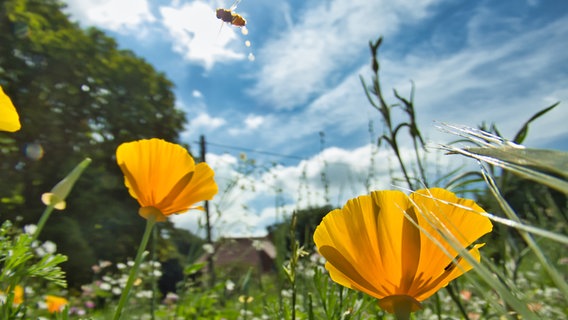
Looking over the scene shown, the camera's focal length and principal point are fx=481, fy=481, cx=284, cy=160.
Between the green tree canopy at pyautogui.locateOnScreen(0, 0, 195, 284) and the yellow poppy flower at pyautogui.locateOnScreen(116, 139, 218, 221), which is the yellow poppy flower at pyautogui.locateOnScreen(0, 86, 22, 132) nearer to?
the yellow poppy flower at pyautogui.locateOnScreen(116, 139, 218, 221)

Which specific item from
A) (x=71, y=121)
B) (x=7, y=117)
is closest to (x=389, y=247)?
(x=7, y=117)

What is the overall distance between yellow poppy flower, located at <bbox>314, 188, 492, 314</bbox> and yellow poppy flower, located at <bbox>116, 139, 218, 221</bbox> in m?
0.43

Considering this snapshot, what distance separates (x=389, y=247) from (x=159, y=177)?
0.53 meters

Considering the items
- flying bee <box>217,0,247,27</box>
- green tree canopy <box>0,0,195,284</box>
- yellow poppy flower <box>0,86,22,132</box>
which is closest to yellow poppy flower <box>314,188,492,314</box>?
yellow poppy flower <box>0,86,22,132</box>

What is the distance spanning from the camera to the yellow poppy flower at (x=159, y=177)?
3.10 ft

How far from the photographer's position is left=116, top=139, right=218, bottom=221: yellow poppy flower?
944mm

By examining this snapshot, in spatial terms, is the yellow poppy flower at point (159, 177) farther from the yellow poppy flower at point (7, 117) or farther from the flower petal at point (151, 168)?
the yellow poppy flower at point (7, 117)

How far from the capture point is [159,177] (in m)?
0.98

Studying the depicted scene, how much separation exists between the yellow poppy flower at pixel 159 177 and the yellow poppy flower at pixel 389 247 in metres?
0.43

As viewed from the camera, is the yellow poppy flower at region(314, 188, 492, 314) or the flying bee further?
the flying bee

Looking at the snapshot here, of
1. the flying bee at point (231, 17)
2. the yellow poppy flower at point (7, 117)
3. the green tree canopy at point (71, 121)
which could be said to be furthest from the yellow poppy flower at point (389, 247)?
the green tree canopy at point (71, 121)

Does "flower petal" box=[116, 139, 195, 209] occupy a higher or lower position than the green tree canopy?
lower

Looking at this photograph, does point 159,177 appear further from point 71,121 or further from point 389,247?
point 71,121

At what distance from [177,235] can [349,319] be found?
13310mm
